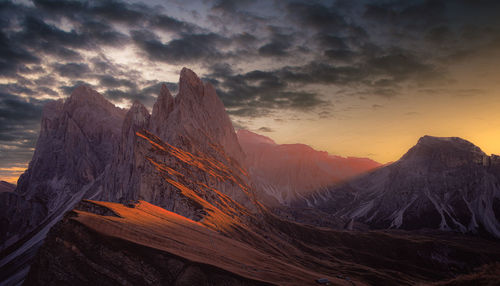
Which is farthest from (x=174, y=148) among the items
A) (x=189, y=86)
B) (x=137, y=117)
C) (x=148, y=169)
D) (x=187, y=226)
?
(x=189, y=86)

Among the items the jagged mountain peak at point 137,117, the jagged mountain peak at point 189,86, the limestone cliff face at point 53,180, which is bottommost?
the limestone cliff face at point 53,180

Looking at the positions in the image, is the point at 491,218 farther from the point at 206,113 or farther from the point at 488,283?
the point at 488,283

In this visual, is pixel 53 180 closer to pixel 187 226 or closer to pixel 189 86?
pixel 189 86

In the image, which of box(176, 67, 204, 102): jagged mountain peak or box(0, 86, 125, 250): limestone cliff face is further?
box(0, 86, 125, 250): limestone cliff face

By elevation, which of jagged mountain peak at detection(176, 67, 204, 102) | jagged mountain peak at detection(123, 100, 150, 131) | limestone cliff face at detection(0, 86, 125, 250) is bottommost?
limestone cliff face at detection(0, 86, 125, 250)

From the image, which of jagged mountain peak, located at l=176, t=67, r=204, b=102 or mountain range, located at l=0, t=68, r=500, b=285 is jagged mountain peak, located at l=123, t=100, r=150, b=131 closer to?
mountain range, located at l=0, t=68, r=500, b=285

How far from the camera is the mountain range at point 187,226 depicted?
2197 cm

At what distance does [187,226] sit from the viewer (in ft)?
123

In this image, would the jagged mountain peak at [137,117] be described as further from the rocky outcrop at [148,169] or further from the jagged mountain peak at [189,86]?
the jagged mountain peak at [189,86]

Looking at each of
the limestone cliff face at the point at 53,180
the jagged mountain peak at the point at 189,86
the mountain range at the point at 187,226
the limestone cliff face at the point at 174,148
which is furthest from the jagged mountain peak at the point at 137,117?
the limestone cliff face at the point at 53,180

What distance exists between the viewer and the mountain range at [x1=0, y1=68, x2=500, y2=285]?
2197 centimetres

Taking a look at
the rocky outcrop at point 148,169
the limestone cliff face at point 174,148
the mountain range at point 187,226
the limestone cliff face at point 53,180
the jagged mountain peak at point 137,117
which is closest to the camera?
the mountain range at point 187,226

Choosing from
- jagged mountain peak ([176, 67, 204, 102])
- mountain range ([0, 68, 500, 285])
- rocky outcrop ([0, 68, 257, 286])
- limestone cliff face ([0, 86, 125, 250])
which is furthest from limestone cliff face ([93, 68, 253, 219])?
limestone cliff face ([0, 86, 125, 250])

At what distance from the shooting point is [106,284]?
20156 millimetres
